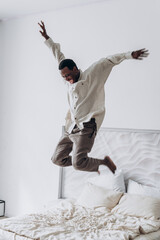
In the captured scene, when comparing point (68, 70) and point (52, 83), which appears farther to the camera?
point (52, 83)

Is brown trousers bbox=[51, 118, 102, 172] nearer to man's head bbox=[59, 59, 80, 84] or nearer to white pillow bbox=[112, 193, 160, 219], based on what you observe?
man's head bbox=[59, 59, 80, 84]

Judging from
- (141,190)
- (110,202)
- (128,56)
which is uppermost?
(128,56)

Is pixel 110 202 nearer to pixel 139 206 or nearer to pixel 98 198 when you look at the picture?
pixel 98 198

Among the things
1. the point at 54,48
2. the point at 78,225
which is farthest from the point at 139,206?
the point at 54,48

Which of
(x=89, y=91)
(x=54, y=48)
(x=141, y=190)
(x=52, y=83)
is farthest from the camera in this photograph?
(x=52, y=83)

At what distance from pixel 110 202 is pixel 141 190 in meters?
0.38

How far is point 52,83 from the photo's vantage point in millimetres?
4906

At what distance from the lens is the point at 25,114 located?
519 cm

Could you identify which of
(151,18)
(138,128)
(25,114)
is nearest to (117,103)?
(138,128)

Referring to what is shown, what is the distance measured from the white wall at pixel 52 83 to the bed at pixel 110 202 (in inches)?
9.1

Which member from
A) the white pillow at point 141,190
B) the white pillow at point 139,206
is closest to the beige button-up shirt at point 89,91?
the white pillow at point 139,206

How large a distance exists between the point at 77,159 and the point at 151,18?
2.24 meters

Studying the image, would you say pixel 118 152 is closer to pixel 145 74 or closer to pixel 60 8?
pixel 145 74

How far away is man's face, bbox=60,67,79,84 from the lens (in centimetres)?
251
